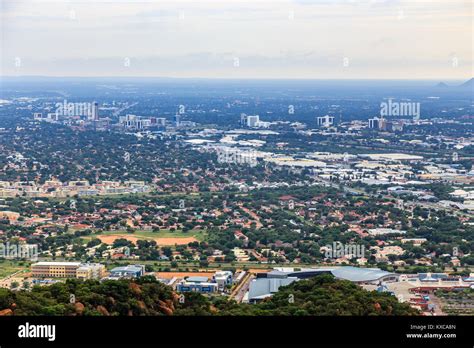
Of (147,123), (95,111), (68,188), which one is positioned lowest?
(68,188)

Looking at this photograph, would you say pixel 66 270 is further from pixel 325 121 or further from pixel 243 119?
pixel 243 119

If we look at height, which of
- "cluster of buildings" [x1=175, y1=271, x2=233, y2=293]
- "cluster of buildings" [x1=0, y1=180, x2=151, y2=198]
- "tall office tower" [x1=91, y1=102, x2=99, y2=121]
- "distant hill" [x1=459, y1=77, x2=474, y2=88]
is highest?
"distant hill" [x1=459, y1=77, x2=474, y2=88]

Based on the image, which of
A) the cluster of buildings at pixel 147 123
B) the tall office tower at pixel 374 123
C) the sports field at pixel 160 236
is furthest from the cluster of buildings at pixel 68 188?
the tall office tower at pixel 374 123

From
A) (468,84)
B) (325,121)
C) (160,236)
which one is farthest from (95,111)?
(160,236)

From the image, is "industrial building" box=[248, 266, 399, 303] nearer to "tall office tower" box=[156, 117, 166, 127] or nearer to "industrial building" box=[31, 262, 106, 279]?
"industrial building" box=[31, 262, 106, 279]

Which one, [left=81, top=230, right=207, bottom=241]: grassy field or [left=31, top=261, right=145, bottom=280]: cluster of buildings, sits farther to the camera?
[left=81, top=230, right=207, bottom=241]: grassy field

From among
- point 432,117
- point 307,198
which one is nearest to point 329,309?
point 307,198

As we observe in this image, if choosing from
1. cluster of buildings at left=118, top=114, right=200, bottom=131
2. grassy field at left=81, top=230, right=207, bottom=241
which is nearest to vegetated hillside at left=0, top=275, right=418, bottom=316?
grassy field at left=81, top=230, right=207, bottom=241
